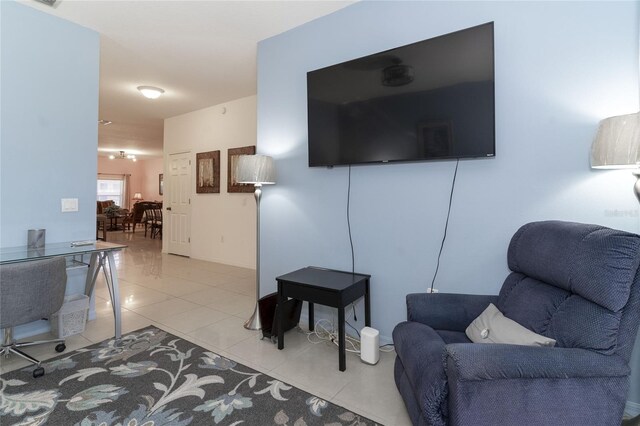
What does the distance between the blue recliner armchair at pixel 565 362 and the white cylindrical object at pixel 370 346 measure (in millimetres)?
730

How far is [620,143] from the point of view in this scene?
1.44 m

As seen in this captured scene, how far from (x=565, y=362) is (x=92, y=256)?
3.41 m

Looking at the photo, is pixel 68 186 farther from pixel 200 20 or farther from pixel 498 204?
pixel 498 204

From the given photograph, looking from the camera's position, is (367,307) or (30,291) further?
(367,307)

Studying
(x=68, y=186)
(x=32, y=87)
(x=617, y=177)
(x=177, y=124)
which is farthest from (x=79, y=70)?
(x=617, y=177)

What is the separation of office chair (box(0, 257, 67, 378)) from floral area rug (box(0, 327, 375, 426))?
0.72 feet

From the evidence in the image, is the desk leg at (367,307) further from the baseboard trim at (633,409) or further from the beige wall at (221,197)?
the beige wall at (221,197)

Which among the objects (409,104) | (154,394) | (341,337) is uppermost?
(409,104)

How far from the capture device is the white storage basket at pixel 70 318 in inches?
100

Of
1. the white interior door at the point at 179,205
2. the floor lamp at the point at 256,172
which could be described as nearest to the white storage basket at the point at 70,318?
the floor lamp at the point at 256,172

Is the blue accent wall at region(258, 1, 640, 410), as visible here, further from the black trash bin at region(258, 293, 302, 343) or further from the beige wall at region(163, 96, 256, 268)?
the beige wall at region(163, 96, 256, 268)

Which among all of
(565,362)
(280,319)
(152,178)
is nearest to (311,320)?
(280,319)

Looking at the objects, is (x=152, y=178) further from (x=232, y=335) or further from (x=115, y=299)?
(x=232, y=335)

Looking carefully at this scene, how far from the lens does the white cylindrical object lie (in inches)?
87.7
